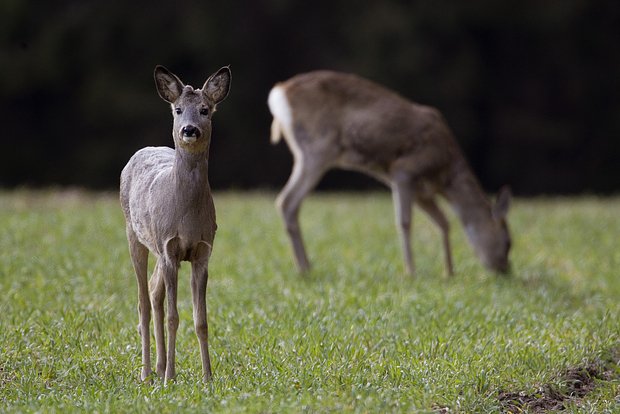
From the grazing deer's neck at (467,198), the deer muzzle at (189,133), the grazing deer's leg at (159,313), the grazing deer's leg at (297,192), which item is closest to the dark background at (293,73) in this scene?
the grazing deer's neck at (467,198)

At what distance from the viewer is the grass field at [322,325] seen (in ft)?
15.4

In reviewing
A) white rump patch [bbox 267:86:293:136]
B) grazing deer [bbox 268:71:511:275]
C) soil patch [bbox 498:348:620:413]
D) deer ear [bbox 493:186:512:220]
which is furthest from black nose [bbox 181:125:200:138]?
deer ear [bbox 493:186:512:220]

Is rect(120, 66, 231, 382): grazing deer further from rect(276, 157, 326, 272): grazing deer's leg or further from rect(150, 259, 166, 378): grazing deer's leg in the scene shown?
rect(276, 157, 326, 272): grazing deer's leg

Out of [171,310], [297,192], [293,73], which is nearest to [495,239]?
[297,192]

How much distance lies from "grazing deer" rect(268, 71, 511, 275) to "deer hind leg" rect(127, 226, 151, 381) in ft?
10.8

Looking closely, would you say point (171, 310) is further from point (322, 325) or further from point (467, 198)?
point (467, 198)

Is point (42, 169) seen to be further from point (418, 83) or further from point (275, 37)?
point (418, 83)

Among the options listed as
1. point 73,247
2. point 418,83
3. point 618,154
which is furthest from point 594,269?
point 618,154

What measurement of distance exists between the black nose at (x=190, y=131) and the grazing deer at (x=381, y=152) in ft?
12.6

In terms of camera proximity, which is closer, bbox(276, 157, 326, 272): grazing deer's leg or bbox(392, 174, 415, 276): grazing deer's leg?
bbox(276, 157, 326, 272): grazing deer's leg

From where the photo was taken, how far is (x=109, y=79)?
60.4ft

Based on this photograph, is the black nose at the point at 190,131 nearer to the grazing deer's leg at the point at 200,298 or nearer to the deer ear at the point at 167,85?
the deer ear at the point at 167,85

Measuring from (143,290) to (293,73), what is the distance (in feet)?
49.2

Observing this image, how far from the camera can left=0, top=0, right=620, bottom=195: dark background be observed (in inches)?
720
